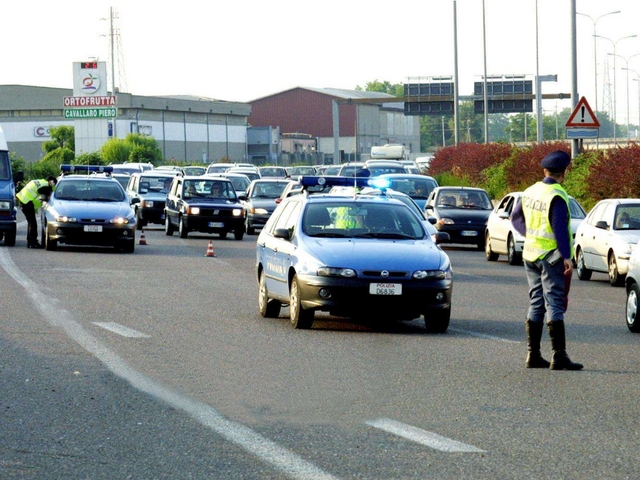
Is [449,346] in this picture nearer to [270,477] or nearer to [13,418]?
[13,418]

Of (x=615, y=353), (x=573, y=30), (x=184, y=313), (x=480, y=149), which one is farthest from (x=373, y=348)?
(x=480, y=149)

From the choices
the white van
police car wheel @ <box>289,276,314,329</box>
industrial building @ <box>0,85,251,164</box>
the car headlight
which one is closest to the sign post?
the white van

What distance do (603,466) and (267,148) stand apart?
442 ft

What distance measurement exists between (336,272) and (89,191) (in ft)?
57.5

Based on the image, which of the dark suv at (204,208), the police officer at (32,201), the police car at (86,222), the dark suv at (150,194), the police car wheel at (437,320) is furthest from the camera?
the dark suv at (150,194)

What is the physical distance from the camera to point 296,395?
10094mm

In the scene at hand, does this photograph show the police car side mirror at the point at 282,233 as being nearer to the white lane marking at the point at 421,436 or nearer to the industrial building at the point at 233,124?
the white lane marking at the point at 421,436

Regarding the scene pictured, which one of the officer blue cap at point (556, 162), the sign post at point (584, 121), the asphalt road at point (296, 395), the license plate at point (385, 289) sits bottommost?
the asphalt road at point (296, 395)

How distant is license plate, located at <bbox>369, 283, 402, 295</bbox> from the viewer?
1420 centimetres

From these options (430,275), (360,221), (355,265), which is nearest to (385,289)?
(355,265)

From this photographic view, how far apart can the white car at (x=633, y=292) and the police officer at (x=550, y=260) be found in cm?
344

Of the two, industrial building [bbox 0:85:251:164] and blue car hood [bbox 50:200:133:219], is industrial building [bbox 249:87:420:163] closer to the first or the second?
industrial building [bbox 0:85:251:164]

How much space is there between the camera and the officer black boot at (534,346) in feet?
38.2

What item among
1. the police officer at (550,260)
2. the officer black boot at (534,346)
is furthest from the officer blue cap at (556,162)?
the officer black boot at (534,346)
